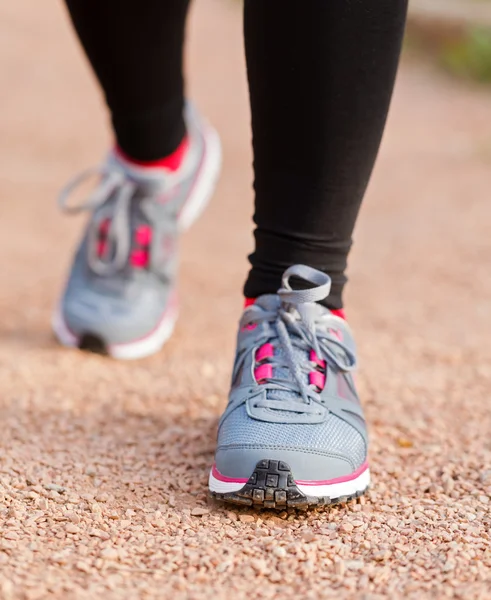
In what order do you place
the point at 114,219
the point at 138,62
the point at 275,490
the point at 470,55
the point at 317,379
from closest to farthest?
the point at 275,490
the point at 317,379
the point at 138,62
the point at 114,219
the point at 470,55

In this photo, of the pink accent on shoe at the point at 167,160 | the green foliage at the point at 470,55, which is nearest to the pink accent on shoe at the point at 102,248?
the pink accent on shoe at the point at 167,160

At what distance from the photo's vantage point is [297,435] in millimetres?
1127

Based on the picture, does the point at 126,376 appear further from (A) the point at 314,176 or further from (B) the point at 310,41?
(B) the point at 310,41

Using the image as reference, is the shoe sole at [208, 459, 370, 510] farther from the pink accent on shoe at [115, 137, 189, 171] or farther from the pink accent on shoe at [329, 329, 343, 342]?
the pink accent on shoe at [115, 137, 189, 171]

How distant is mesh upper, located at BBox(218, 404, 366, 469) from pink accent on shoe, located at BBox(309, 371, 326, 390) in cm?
5

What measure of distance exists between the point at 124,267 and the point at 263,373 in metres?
0.69

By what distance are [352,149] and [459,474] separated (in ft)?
1.64

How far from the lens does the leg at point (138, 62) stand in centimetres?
161

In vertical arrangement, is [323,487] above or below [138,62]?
below

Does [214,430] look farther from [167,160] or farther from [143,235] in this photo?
[167,160]

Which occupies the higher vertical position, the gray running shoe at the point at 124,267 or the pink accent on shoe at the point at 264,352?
the pink accent on shoe at the point at 264,352

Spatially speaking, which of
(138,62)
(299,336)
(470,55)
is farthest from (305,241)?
(470,55)

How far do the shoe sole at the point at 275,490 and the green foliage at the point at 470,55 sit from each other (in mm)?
4773

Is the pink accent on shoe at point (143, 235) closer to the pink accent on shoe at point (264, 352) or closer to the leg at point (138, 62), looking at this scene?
the leg at point (138, 62)
